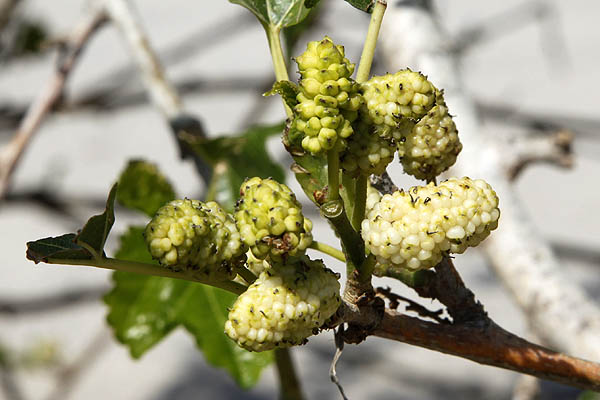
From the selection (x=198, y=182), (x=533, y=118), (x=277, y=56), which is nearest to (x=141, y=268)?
(x=277, y=56)

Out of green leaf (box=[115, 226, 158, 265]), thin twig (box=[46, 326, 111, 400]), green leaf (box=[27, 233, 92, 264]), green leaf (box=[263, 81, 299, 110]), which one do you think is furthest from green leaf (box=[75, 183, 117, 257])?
thin twig (box=[46, 326, 111, 400])

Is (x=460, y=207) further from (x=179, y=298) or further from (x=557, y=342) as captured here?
(x=179, y=298)

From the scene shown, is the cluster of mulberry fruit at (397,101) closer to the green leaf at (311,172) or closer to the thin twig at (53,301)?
the green leaf at (311,172)

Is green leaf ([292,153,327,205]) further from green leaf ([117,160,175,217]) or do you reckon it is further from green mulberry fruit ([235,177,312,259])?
green leaf ([117,160,175,217])

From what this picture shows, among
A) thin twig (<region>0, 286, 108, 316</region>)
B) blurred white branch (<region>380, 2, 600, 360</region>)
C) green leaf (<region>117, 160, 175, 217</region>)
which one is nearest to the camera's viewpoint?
blurred white branch (<region>380, 2, 600, 360</region>)

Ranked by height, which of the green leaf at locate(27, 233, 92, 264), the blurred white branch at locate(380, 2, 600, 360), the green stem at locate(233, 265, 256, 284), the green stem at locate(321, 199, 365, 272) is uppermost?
the green stem at locate(321, 199, 365, 272)

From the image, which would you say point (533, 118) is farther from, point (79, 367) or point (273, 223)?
point (273, 223)

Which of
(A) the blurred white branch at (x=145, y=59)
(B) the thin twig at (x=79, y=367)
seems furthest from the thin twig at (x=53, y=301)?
(A) the blurred white branch at (x=145, y=59)

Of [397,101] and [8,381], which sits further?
[8,381]
